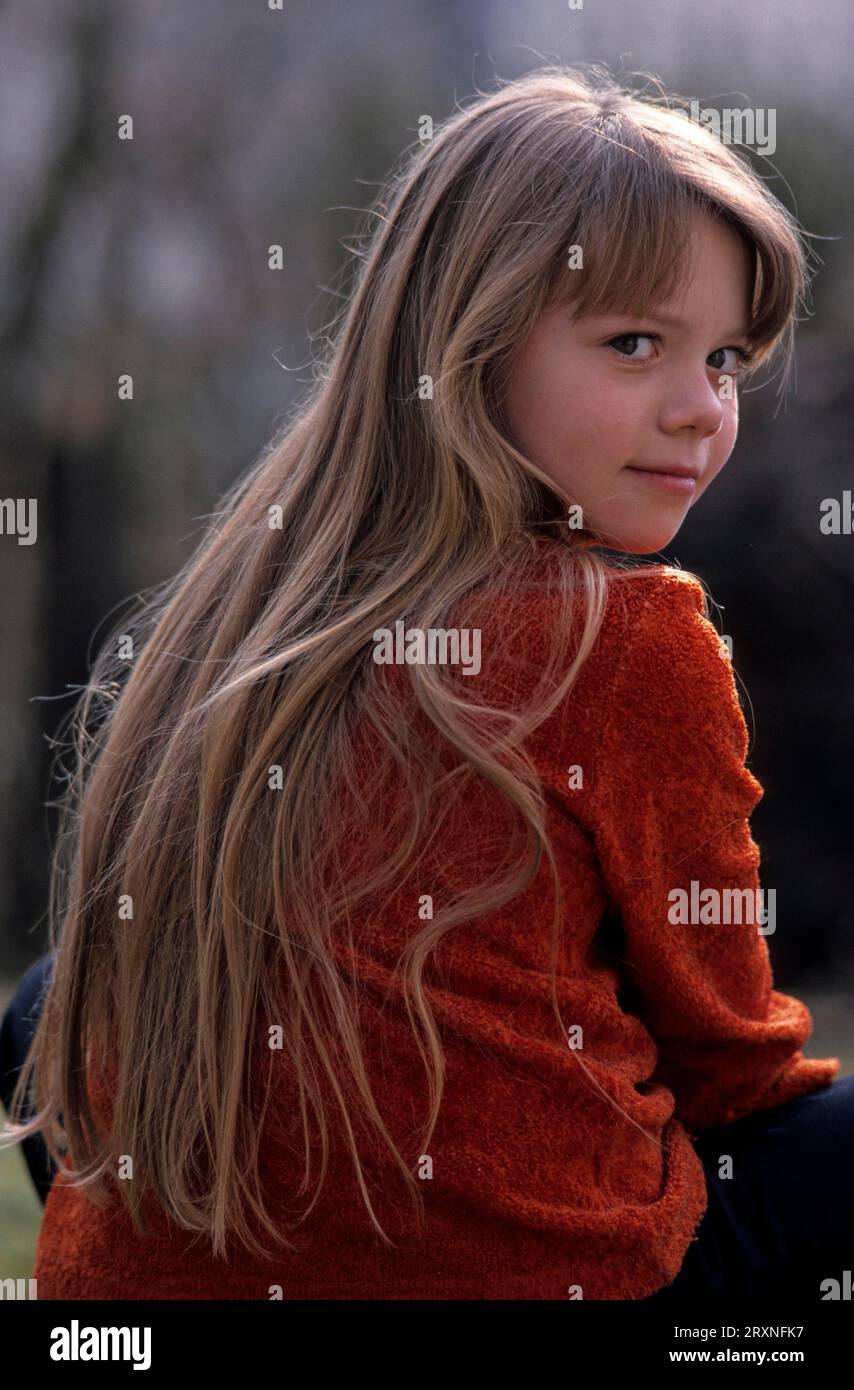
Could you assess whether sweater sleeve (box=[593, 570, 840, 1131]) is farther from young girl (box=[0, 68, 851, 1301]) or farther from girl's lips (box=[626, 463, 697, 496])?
girl's lips (box=[626, 463, 697, 496])

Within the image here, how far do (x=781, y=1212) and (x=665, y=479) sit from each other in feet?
1.88

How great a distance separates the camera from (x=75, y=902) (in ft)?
3.51

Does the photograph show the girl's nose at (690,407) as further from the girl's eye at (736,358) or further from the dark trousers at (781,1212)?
the dark trousers at (781,1212)

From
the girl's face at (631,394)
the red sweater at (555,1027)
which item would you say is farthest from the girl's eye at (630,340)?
the red sweater at (555,1027)

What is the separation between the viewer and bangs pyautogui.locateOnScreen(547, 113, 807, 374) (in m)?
0.97

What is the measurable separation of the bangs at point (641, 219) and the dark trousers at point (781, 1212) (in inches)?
25.5

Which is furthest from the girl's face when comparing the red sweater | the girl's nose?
the red sweater

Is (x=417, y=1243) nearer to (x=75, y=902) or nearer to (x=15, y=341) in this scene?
(x=75, y=902)

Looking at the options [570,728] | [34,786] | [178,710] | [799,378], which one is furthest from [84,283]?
[570,728]

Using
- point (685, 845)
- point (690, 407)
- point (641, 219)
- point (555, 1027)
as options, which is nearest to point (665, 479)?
point (690, 407)

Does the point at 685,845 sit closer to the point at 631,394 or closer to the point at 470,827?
the point at 470,827

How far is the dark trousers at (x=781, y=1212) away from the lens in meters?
0.97

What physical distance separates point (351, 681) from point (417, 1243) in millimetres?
392
